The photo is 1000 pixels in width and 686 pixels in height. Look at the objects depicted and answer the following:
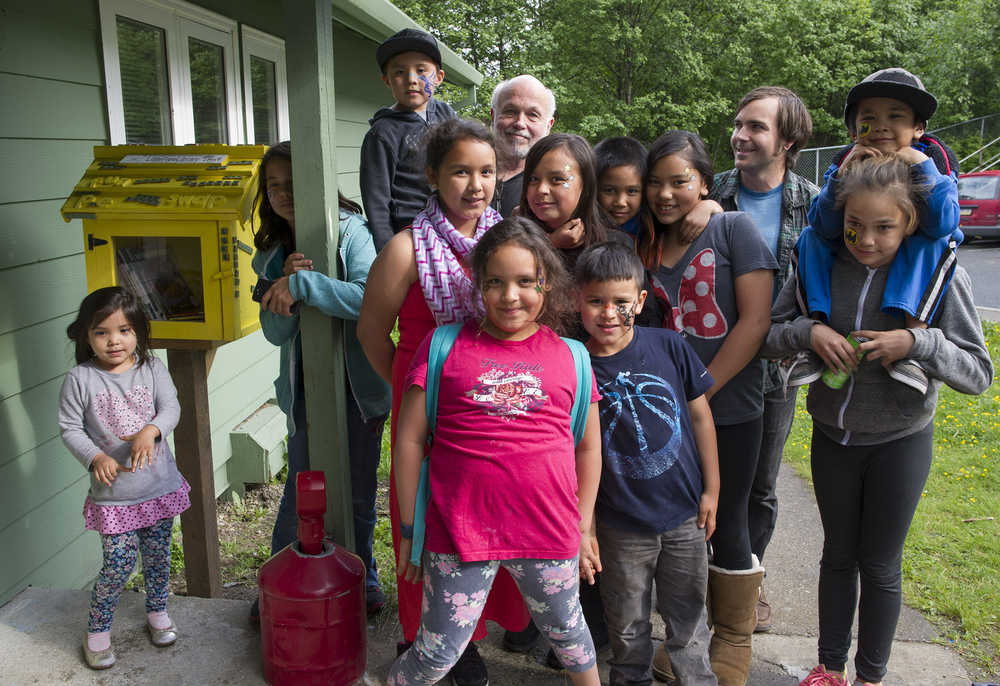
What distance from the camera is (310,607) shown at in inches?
93.0

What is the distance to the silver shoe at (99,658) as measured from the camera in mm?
2494

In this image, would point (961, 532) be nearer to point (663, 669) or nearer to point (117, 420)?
point (663, 669)

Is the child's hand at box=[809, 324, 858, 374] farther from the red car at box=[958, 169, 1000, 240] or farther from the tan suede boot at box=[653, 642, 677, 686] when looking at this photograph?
the red car at box=[958, 169, 1000, 240]

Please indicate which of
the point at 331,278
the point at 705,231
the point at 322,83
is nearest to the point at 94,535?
the point at 331,278

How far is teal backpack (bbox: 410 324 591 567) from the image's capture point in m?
2.09

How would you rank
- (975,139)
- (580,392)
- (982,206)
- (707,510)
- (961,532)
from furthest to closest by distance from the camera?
(975,139), (982,206), (961,532), (707,510), (580,392)

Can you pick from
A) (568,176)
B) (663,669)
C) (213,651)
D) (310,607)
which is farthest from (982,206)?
(213,651)

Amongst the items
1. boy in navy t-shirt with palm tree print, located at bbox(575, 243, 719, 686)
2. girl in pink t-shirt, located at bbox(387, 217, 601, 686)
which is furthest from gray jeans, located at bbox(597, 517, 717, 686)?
girl in pink t-shirt, located at bbox(387, 217, 601, 686)

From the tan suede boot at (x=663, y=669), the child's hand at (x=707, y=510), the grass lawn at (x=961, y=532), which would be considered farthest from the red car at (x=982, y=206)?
the child's hand at (x=707, y=510)

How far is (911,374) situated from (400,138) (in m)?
2.05

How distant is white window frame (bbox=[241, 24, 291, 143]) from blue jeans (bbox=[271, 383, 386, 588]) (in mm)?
2362

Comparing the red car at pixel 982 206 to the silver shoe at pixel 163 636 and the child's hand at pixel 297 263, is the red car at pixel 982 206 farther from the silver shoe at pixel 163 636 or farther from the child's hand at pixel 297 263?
the silver shoe at pixel 163 636

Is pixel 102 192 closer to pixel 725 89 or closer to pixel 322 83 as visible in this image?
pixel 322 83

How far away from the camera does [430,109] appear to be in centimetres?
334
